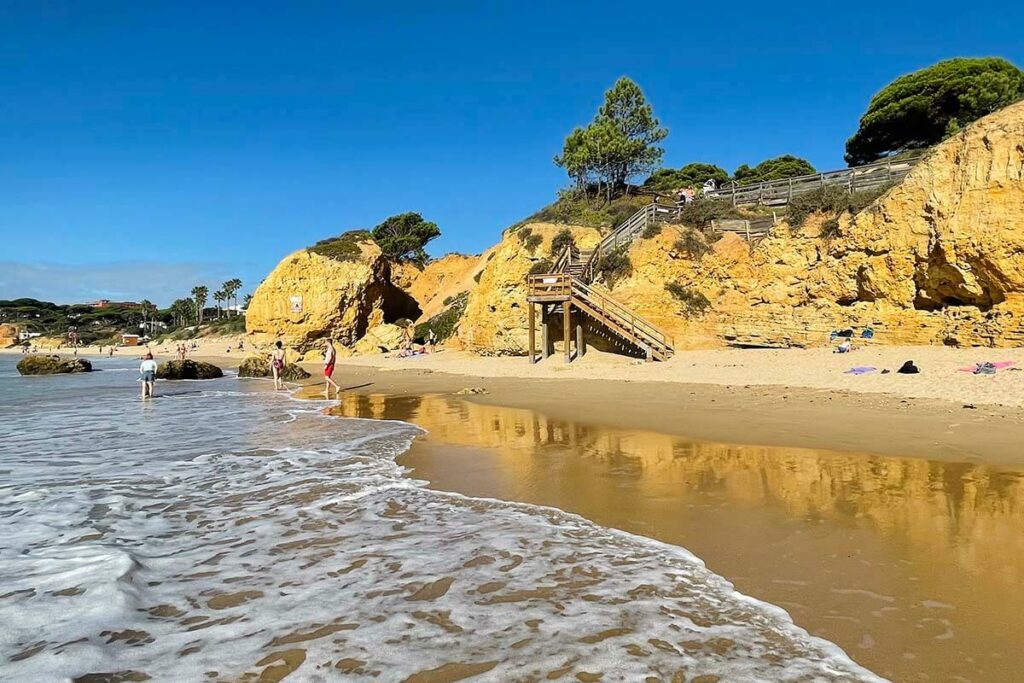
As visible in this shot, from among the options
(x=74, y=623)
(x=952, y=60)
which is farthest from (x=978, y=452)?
(x=952, y=60)

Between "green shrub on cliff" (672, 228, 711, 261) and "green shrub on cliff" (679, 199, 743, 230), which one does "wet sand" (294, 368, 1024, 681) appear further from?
"green shrub on cliff" (679, 199, 743, 230)

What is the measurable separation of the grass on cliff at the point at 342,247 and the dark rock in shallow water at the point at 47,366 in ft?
47.7

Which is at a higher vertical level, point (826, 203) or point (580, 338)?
point (826, 203)

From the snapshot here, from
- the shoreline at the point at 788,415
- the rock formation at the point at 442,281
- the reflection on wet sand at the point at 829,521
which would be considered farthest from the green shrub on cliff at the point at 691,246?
the rock formation at the point at 442,281

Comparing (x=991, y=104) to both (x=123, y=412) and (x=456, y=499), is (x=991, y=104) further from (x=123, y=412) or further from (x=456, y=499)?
(x=123, y=412)

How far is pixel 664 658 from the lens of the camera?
2.98m

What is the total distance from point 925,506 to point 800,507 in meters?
1.07

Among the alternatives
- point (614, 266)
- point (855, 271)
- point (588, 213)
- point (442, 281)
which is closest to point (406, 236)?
point (442, 281)

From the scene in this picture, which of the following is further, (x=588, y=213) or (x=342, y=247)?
(x=342, y=247)

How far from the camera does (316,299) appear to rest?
36312mm

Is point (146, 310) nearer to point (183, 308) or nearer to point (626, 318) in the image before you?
point (183, 308)

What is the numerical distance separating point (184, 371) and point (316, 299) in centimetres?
1249

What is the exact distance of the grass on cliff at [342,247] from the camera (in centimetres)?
3772

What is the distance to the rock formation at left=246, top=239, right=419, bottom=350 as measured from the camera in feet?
119
